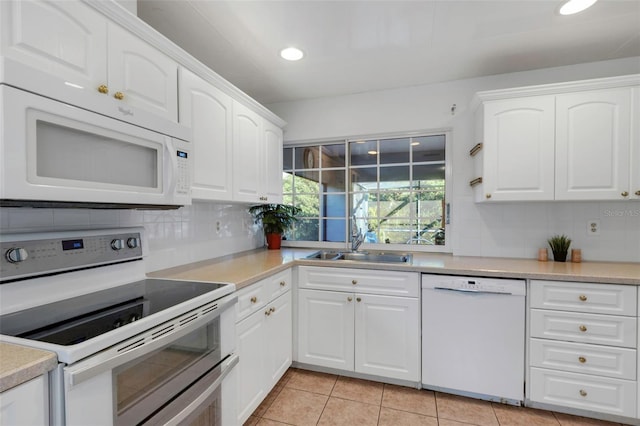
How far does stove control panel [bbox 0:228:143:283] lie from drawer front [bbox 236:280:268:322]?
577 mm

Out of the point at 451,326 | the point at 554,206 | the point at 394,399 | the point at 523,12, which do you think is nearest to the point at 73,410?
the point at 394,399

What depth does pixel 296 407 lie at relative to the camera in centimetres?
189

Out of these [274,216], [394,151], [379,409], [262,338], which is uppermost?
[394,151]

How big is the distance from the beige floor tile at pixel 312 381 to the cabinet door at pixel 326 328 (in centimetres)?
10

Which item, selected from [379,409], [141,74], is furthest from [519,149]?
[141,74]

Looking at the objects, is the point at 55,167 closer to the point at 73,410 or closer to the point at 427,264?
the point at 73,410

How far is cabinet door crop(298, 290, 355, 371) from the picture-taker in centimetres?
217

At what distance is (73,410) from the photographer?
78 centimetres

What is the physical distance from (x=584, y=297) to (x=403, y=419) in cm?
128

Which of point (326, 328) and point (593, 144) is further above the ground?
point (593, 144)

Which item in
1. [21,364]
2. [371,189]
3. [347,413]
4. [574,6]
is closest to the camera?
[21,364]

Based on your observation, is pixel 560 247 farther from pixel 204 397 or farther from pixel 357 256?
pixel 204 397

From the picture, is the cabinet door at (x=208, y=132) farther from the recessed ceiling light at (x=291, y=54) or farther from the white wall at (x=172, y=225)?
the recessed ceiling light at (x=291, y=54)

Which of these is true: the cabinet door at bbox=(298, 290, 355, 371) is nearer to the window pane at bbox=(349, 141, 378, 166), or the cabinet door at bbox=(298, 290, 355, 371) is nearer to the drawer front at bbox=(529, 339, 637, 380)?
the drawer front at bbox=(529, 339, 637, 380)
